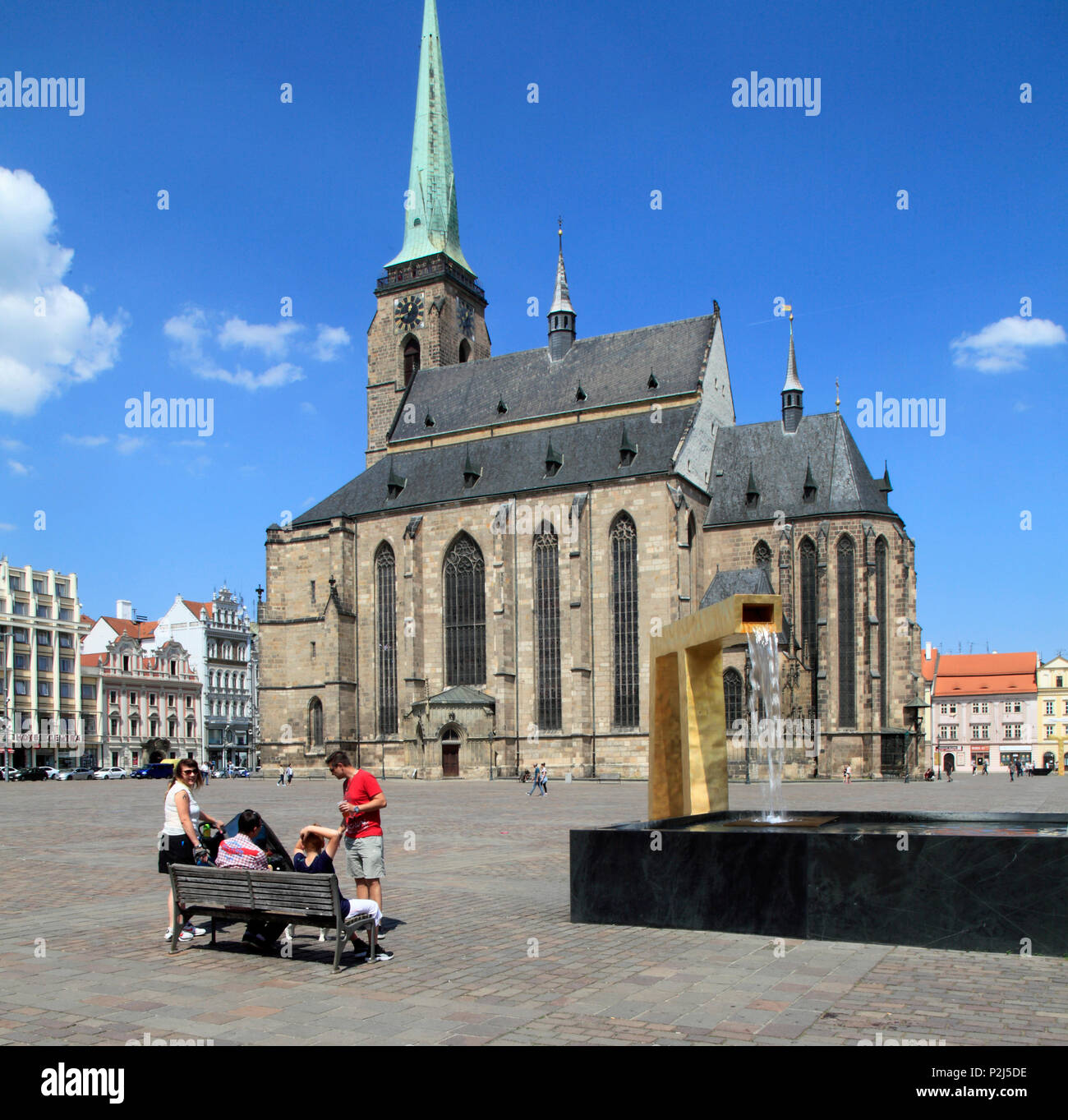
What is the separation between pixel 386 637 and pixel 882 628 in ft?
80.5

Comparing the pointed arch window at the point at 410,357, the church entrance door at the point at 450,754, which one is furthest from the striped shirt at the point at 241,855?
the pointed arch window at the point at 410,357

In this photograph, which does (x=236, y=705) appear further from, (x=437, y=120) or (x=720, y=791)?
(x=720, y=791)

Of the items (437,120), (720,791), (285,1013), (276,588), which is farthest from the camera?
(437,120)

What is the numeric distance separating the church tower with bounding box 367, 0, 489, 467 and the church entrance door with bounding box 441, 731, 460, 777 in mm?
20069

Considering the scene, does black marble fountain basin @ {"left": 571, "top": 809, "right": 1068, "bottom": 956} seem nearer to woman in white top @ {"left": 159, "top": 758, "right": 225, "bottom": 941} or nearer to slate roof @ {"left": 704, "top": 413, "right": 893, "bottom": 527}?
woman in white top @ {"left": 159, "top": 758, "right": 225, "bottom": 941}

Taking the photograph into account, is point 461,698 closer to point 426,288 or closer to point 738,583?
point 738,583

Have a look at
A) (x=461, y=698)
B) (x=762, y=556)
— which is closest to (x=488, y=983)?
(x=461, y=698)

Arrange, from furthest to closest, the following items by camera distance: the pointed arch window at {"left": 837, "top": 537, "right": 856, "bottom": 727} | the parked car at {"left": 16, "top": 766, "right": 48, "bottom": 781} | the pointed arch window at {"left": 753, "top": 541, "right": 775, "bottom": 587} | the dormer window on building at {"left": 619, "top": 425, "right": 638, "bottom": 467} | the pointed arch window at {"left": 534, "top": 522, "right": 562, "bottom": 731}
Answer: the parked car at {"left": 16, "top": 766, "right": 48, "bottom": 781} < the dormer window on building at {"left": 619, "top": 425, "right": 638, "bottom": 467} < the pointed arch window at {"left": 534, "top": 522, "right": 562, "bottom": 731} < the pointed arch window at {"left": 753, "top": 541, "right": 775, "bottom": 587} < the pointed arch window at {"left": 837, "top": 537, "right": 856, "bottom": 727}

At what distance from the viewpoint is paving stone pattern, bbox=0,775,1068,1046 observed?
6.15m

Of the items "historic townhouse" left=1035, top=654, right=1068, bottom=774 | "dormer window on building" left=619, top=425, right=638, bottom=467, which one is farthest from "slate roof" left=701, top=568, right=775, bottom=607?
"historic townhouse" left=1035, top=654, right=1068, bottom=774

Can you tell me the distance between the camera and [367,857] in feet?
29.8

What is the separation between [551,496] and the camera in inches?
1996
